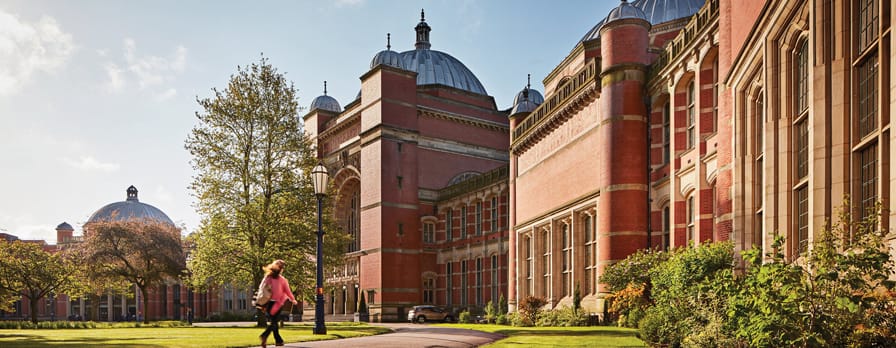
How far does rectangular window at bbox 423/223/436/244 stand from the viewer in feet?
180

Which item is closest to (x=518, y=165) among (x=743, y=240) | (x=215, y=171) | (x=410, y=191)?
(x=410, y=191)

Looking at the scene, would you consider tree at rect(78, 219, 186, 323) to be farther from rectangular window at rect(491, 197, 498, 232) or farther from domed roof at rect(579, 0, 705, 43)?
domed roof at rect(579, 0, 705, 43)

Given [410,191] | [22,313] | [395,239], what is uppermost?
[410,191]

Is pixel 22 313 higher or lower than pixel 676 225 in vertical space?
lower

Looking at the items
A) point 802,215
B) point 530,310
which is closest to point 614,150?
point 530,310

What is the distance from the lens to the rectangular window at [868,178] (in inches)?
417

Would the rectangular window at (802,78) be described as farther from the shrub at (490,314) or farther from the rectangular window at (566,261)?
the shrub at (490,314)

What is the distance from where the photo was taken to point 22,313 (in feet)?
310

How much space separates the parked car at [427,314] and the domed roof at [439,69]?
21.7m

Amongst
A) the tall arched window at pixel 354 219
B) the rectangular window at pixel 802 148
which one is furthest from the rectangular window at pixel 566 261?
the tall arched window at pixel 354 219

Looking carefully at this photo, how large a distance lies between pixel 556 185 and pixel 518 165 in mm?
7154

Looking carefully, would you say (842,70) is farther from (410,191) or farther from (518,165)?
(410,191)

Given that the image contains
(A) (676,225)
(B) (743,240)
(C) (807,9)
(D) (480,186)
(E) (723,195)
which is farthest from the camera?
(D) (480,186)

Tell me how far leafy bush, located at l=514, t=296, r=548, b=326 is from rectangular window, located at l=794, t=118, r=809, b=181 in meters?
21.8
